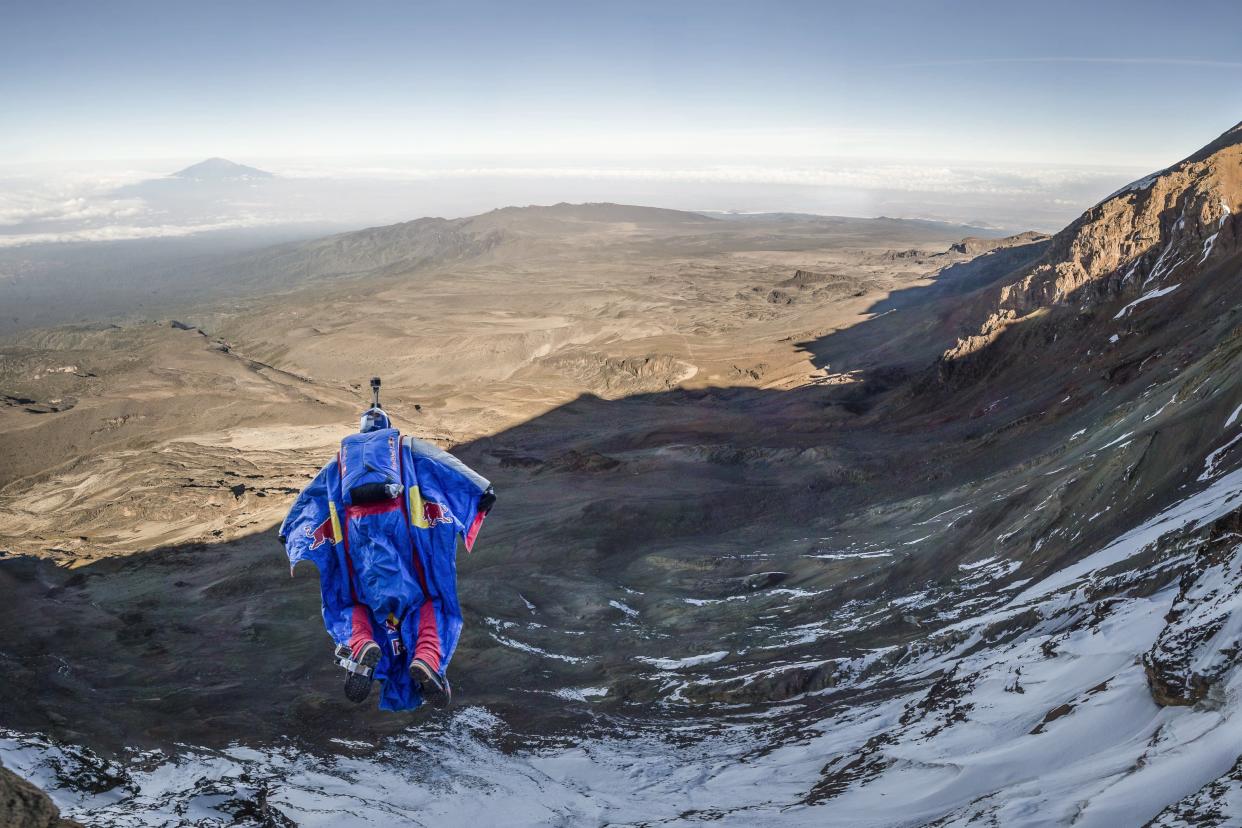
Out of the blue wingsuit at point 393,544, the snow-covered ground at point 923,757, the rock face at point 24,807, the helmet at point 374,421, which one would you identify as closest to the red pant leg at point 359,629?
the blue wingsuit at point 393,544

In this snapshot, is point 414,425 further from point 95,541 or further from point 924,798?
point 924,798

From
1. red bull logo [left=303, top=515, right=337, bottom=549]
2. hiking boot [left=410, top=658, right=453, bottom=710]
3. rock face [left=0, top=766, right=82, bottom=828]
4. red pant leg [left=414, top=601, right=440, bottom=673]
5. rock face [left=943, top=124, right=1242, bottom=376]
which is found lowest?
rock face [left=0, top=766, right=82, bottom=828]

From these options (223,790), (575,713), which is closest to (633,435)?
(575,713)

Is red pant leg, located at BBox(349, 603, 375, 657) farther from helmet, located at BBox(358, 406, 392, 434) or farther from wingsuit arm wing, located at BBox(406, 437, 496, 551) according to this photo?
helmet, located at BBox(358, 406, 392, 434)

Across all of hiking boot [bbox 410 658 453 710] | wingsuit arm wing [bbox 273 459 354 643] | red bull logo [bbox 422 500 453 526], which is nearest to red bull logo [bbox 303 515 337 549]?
wingsuit arm wing [bbox 273 459 354 643]

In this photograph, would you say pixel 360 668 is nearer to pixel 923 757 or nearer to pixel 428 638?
pixel 428 638

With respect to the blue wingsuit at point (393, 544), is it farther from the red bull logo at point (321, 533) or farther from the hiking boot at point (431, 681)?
the hiking boot at point (431, 681)
